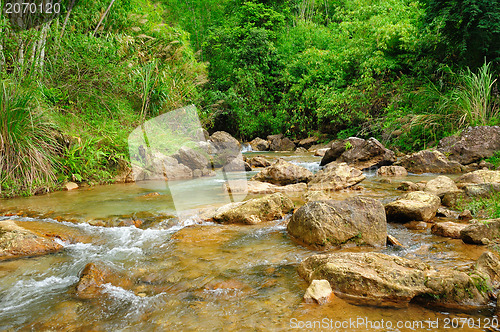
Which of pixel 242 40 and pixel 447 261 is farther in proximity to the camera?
pixel 242 40

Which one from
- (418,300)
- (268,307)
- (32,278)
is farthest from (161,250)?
(418,300)

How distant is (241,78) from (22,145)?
13.1 m

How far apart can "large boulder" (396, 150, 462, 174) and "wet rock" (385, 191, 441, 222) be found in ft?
14.4

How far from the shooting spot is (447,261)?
264 cm

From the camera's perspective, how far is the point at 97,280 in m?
2.43

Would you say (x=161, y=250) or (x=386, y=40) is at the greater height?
(x=386, y=40)

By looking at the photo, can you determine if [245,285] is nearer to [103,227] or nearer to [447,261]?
[447,261]

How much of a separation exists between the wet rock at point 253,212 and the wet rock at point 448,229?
1823 mm

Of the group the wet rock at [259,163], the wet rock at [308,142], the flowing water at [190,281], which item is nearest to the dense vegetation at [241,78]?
the wet rock at [308,142]

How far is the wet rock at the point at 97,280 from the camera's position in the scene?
2.30 meters

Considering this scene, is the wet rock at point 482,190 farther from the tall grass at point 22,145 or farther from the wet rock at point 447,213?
the tall grass at point 22,145

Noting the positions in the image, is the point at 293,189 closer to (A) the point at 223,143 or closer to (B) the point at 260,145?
(A) the point at 223,143

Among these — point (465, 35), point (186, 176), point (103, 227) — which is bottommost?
point (186, 176)

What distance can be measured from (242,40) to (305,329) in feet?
57.5
